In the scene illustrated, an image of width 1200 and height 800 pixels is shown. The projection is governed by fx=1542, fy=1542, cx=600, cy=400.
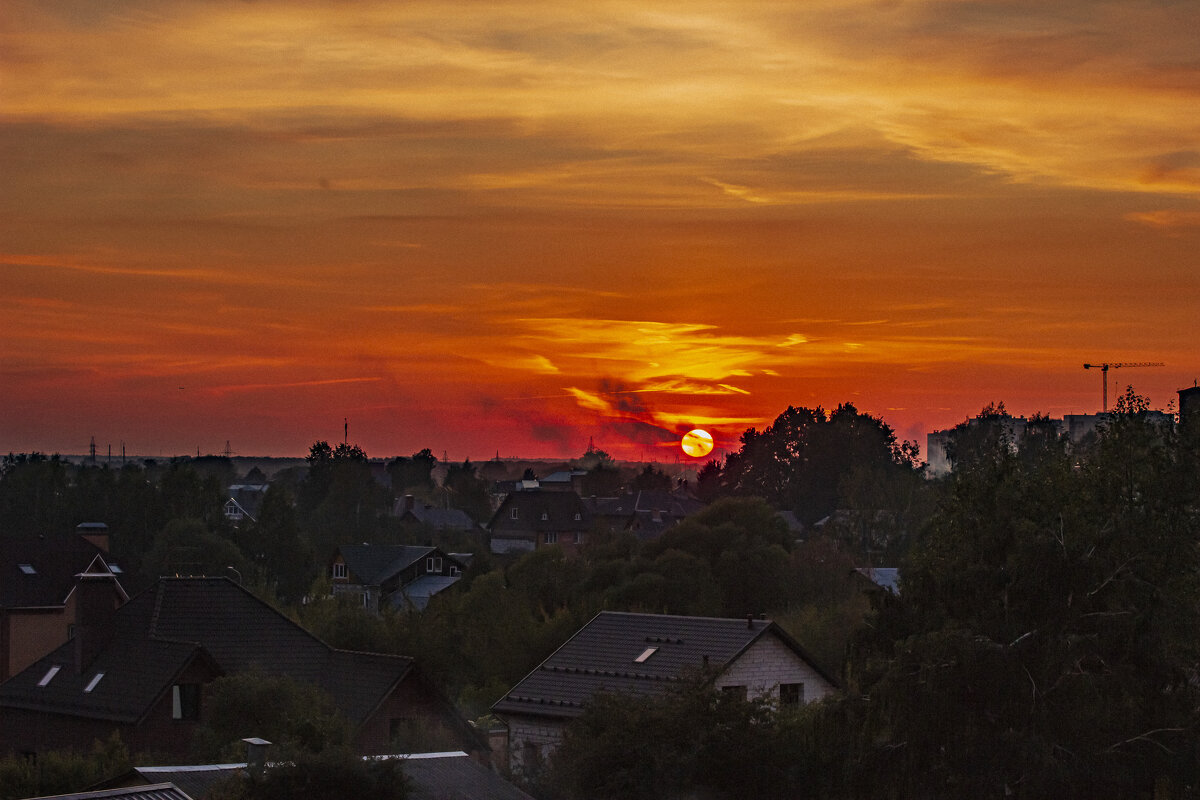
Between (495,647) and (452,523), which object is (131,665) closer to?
(495,647)

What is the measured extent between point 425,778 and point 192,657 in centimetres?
1595

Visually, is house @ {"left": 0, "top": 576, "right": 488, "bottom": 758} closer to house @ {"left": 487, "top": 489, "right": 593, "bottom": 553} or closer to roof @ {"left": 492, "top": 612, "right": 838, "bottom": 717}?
roof @ {"left": 492, "top": 612, "right": 838, "bottom": 717}

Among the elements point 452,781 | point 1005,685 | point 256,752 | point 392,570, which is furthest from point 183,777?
point 392,570

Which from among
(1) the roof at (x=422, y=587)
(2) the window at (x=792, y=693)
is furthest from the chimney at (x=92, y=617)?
(1) the roof at (x=422, y=587)

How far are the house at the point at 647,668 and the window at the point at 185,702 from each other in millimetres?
7785

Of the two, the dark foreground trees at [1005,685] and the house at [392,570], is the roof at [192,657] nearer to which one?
the dark foreground trees at [1005,685]

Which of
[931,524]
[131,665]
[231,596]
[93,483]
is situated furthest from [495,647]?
[93,483]

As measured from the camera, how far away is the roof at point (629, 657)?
1540 inches

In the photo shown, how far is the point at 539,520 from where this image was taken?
13875 cm

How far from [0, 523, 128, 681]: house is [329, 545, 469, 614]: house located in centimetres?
2630

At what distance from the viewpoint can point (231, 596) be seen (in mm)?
45219

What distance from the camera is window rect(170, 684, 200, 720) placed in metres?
39.9

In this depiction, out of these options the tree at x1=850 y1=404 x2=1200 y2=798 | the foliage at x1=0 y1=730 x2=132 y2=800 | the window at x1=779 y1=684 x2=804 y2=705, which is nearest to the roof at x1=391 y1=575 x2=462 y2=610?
the window at x1=779 y1=684 x2=804 y2=705

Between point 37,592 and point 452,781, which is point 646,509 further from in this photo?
point 452,781
